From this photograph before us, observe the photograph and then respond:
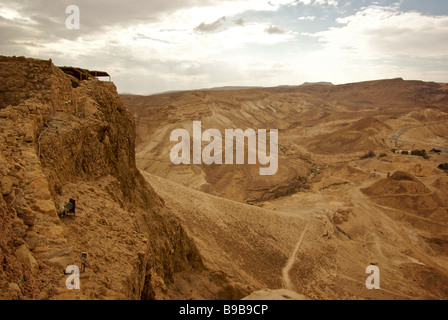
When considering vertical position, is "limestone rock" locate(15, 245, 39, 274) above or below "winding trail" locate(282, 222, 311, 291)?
above

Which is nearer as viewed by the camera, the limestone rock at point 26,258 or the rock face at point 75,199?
the limestone rock at point 26,258

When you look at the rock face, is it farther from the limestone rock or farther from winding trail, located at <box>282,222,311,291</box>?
winding trail, located at <box>282,222,311,291</box>

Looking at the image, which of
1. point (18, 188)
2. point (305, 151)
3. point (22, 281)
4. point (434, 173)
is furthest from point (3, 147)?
point (305, 151)

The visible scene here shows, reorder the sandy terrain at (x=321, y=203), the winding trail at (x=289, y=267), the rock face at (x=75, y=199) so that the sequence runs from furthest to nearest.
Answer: the sandy terrain at (x=321, y=203), the winding trail at (x=289, y=267), the rock face at (x=75, y=199)

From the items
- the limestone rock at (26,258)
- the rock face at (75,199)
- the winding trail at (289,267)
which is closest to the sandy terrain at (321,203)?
the winding trail at (289,267)

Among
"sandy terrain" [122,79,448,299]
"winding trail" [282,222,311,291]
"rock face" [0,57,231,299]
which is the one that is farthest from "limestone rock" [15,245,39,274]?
"winding trail" [282,222,311,291]

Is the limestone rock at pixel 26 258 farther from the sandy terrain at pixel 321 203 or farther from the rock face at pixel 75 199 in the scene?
the sandy terrain at pixel 321 203

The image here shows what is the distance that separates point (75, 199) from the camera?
18.7ft

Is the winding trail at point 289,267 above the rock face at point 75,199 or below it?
below

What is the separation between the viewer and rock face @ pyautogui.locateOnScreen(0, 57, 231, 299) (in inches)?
155

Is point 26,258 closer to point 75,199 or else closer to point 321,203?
point 75,199

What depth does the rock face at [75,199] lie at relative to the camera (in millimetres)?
3930

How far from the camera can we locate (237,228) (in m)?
14.7

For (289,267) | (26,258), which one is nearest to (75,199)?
(26,258)
